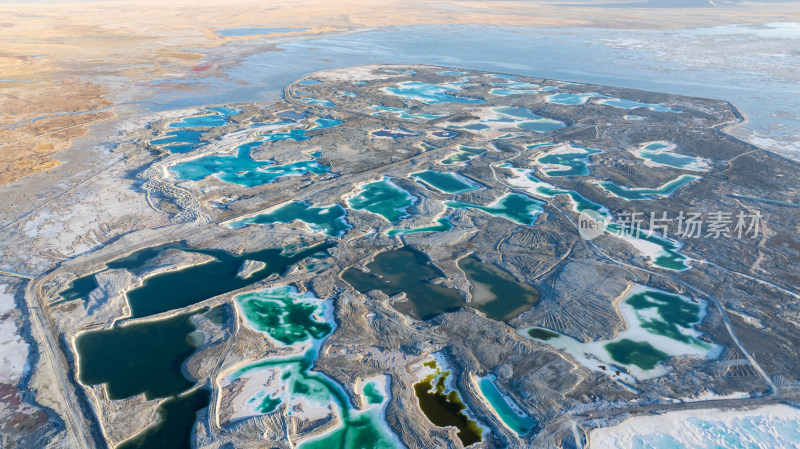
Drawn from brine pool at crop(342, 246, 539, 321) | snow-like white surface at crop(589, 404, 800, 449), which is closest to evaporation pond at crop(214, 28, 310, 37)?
brine pool at crop(342, 246, 539, 321)

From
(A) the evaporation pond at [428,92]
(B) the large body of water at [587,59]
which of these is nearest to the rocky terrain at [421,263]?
(A) the evaporation pond at [428,92]

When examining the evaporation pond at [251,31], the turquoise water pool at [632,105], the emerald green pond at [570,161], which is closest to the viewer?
the emerald green pond at [570,161]

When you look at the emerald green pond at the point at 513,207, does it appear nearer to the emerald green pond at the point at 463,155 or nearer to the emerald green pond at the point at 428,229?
the emerald green pond at the point at 428,229

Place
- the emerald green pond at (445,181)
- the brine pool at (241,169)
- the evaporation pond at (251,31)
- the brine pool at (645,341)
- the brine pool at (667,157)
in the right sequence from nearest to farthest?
the brine pool at (645,341) < the emerald green pond at (445,181) < the brine pool at (241,169) < the brine pool at (667,157) < the evaporation pond at (251,31)

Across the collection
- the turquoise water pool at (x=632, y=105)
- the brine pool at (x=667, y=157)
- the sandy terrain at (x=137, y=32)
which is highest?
the turquoise water pool at (x=632, y=105)

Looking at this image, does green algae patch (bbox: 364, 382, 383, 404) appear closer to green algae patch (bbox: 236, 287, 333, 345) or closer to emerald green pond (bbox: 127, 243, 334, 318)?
green algae patch (bbox: 236, 287, 333, 345)

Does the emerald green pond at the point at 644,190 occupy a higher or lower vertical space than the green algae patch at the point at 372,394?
higher

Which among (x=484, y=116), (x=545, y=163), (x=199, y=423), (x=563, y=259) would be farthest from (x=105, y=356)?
Answer: (x=484, y=116)
